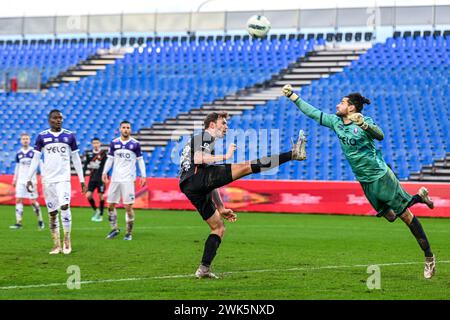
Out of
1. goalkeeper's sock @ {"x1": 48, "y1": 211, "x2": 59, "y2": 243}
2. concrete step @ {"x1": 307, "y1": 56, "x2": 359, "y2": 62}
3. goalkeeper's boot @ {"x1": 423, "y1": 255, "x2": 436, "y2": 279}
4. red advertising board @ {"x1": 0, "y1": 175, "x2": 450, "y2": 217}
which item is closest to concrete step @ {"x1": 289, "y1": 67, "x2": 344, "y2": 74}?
concrete step @ {"x1": 307, "y1": 56, "x2": 359, "y2": 62}

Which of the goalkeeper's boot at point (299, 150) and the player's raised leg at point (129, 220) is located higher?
the goalkeeper's boot at point (299, 150)

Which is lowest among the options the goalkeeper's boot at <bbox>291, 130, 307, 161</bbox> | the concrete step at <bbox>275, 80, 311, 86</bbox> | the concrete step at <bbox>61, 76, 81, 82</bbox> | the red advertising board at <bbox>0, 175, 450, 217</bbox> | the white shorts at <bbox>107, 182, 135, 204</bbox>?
the red advertising board at <bbox>0, 175, 450, 217</bbox>

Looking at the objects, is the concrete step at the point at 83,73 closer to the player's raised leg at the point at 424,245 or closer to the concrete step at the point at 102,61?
the concrete step at the point at 102,61

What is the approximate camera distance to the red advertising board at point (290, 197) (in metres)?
Answer: 28.6

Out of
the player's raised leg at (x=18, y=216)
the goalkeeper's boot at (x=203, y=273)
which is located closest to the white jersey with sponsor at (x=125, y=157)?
the player's raised leg at (x=18, y=216)

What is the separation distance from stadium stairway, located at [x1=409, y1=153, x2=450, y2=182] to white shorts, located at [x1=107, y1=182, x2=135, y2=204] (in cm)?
1550

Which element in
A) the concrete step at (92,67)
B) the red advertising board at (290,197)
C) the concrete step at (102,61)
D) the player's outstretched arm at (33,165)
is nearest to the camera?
the player's outstretched arm at (33,165)

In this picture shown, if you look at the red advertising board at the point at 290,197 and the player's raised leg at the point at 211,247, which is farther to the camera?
the red advertising board at the point at 290,197

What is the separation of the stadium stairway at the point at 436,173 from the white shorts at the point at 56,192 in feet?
62.3

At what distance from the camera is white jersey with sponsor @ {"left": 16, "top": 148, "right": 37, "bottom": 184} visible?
77.9 ft

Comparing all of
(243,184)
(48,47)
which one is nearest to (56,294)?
(243,184)

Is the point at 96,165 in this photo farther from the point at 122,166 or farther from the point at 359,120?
the point at 359,120

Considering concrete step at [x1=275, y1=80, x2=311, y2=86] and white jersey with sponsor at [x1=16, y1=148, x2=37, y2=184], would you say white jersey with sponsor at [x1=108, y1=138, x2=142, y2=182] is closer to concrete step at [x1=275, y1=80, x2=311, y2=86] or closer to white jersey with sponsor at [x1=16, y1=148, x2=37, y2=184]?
white jersey with sponsor at [x1=16, y1=148, x2=37, y2=184]

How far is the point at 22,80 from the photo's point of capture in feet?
154
